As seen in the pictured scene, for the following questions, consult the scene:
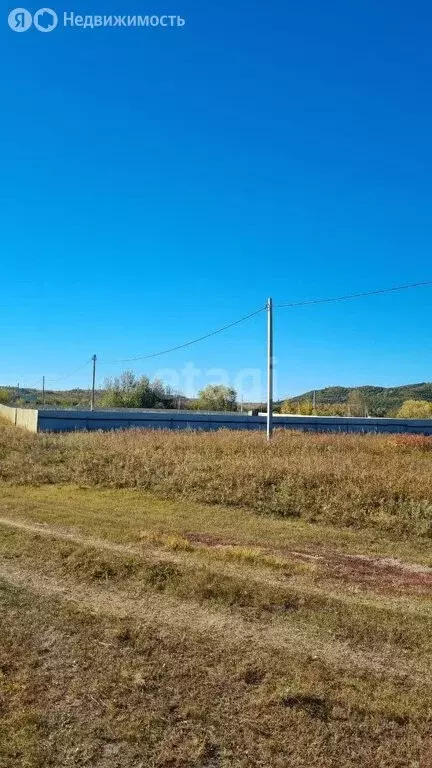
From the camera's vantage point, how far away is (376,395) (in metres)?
105

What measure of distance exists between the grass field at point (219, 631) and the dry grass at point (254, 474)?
0.09 metres

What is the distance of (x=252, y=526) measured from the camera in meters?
10.2

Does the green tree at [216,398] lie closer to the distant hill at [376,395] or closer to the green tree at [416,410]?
the distant hill at [376,395]

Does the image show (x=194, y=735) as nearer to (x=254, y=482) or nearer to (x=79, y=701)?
Answer: (x=79, y=701)

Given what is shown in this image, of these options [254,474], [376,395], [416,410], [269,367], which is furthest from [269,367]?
[376,395]

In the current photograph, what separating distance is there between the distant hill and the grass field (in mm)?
76402

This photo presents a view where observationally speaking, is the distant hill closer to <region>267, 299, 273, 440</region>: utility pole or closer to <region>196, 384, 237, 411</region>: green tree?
<region>196, 384, 237, 411</region>: green tree

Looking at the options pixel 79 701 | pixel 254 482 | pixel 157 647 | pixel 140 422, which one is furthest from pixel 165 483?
pixel 140 422

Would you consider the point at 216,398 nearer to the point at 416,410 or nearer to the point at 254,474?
the point at 416,410

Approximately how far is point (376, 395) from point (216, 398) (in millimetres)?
37993

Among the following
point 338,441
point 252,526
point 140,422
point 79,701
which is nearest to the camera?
point 79,701

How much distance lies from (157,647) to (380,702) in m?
1.75

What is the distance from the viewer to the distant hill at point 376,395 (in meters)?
89.5

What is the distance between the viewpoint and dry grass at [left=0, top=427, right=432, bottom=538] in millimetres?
11289
